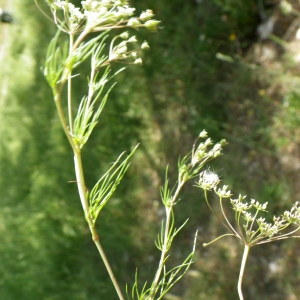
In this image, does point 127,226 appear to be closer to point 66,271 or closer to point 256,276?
point 66,271

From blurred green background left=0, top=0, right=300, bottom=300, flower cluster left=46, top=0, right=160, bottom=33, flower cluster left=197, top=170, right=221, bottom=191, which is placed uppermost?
flower cluster left=46, top=0, right=160, bottom=33

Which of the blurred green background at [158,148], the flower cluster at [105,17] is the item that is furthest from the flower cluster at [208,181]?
the blurred green background at [158,148]

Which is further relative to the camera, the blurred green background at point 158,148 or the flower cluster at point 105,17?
the blurred green background at point 158,148

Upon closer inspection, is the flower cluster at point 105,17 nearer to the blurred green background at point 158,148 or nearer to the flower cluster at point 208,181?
the flower cluster at point 208,181

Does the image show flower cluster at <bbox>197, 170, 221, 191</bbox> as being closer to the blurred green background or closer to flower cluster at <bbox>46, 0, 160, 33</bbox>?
flower cluster at <bbox>46, 0, 160, 33</bbox>

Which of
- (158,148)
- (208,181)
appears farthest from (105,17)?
(158,148)

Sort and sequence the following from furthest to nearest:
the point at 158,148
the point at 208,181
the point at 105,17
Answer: the point at 158,148 → the point at 208,181 → the point at 105,17

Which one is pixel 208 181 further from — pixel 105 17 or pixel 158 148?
pixel 158 148

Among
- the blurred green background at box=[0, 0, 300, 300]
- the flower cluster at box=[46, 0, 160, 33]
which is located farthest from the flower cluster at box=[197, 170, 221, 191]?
the blurred green background at box=[0, 0, 300, 300]

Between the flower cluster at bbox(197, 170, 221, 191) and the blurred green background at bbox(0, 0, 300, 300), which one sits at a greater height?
the flower cluster at bbox(197, 170, 221, 191)
